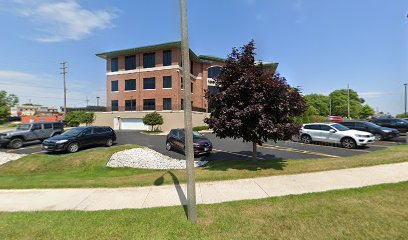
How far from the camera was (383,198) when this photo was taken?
5477 mm

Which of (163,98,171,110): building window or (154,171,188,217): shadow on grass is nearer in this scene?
(154,171,188,217): shadow on grass

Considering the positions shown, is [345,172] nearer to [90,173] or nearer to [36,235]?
[36,235]

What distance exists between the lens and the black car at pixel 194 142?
43.3ft

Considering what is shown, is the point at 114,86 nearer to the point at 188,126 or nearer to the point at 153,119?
the point at 153,119

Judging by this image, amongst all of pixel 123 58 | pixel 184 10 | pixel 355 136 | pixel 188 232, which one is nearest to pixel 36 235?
pixel 188 232

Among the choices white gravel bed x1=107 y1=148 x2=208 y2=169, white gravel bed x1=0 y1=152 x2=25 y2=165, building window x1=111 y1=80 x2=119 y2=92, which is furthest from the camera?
building window x1=111 y1=80 x2=119 y2=92

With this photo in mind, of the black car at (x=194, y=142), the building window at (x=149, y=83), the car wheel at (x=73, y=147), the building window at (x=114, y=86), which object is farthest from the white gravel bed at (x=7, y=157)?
the building window at (x=114, y=86)

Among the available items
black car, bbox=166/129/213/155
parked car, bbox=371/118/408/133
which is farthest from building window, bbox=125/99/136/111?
parked car, bbox=371/118/408/133

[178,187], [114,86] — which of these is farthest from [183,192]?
[114,86]

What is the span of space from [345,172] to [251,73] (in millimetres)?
4948

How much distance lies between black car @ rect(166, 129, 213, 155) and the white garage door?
776 inches

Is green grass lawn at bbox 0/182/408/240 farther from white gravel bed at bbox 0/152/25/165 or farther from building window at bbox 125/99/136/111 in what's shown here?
building window at bbox 125/99/136/111

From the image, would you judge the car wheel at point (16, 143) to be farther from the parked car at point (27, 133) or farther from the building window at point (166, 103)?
the building window at point (166, 103)

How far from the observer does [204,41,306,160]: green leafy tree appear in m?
8.20
